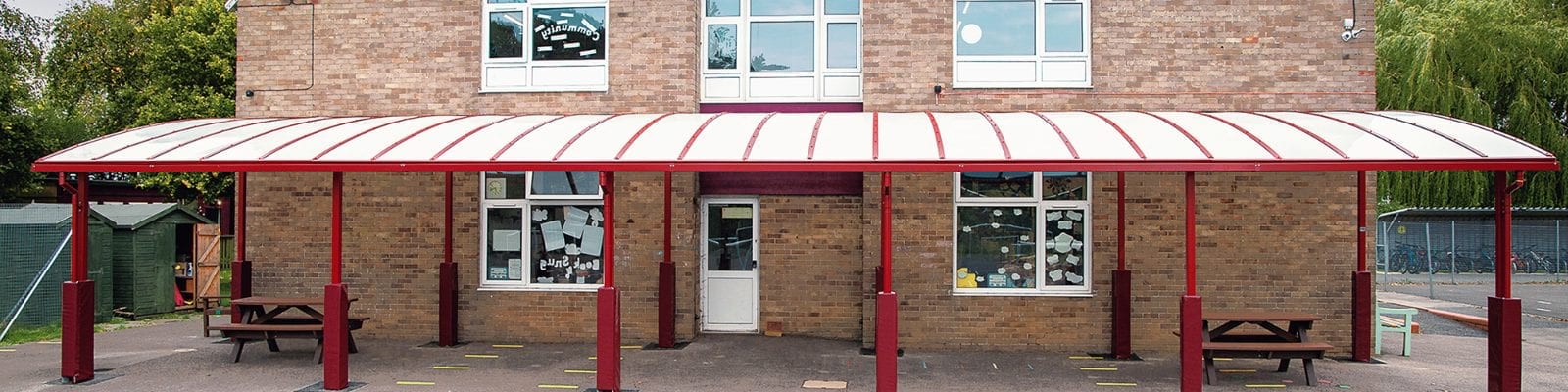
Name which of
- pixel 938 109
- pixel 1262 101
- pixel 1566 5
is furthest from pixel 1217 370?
pixel 1566 5

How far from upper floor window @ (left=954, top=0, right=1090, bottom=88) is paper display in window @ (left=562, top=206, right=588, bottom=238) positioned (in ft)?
14.0

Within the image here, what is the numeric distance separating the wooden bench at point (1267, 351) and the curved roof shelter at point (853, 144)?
70.3 inches

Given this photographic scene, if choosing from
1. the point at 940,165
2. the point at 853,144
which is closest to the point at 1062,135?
the point at 940,165

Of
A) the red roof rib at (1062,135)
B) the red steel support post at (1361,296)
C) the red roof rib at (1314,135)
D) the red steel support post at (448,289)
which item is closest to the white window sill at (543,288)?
the red steel support post at (448,289)

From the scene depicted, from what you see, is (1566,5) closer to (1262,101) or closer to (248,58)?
(1262,101)

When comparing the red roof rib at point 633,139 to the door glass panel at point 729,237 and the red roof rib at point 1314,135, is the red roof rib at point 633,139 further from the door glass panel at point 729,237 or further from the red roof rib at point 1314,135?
the red roof rib at point 1314,135

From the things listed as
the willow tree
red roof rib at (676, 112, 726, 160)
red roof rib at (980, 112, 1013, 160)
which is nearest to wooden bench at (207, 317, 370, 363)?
red roof rib at (676, 112, 726, 160)

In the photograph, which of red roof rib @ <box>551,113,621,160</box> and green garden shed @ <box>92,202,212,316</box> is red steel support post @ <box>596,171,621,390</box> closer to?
red roof rib @ <box>551,113,621,160</box>

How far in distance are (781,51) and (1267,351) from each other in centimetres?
565

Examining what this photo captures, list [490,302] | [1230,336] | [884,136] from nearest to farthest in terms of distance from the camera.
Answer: [884,136] → [1230,336] → [490,302]

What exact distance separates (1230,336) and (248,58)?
35.1 feet

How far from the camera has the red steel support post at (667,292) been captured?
35.4 ft

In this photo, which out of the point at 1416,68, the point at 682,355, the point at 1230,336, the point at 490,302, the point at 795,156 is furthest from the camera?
the point at 1416,68

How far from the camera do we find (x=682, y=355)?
10.2 m
